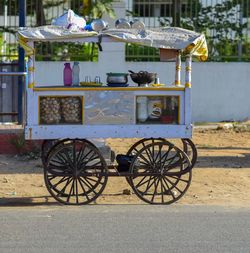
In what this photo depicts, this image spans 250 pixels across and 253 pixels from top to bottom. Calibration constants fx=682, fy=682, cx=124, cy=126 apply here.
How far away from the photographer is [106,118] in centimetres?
898

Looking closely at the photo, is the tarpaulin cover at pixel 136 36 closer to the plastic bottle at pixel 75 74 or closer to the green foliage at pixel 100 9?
the plastic bottle at pixel 75 74

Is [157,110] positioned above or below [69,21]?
below

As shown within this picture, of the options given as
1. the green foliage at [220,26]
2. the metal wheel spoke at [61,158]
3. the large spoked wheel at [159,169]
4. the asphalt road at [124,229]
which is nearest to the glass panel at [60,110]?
the metal wheel spoke at [61,158]

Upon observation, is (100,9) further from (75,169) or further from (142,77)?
(75,169)

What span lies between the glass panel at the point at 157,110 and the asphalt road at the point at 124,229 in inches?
45.8

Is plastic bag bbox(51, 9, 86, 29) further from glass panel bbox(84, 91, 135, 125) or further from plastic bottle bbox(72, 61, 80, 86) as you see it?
glass panel bbox(84, 91, 135, 125)

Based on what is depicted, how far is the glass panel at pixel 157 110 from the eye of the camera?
29.5 feet

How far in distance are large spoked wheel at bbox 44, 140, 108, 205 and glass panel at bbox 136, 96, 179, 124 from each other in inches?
30.8

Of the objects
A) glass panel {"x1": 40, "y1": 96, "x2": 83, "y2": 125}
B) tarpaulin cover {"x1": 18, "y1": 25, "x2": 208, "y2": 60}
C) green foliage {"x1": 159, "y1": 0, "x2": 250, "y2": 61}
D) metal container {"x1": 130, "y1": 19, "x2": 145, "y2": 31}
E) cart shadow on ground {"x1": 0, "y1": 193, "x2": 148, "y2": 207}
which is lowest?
cart shadow on ground {"x1": 0, "y1": 193, "x2": 148, "y2": 207}

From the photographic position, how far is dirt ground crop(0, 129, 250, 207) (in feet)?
31.7

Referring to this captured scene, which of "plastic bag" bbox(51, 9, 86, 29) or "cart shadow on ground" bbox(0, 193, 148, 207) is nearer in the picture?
"plastic bag" bbox(51, 9, 86, 29)

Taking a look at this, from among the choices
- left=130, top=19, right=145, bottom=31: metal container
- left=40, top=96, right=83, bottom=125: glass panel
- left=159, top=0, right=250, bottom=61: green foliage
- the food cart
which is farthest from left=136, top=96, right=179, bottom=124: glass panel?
left=159, top=0, right=250, bottom=61: green foliage

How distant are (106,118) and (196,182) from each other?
2.44m

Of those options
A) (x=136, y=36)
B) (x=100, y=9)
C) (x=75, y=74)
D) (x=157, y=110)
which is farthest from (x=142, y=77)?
(x=100, y=9)
